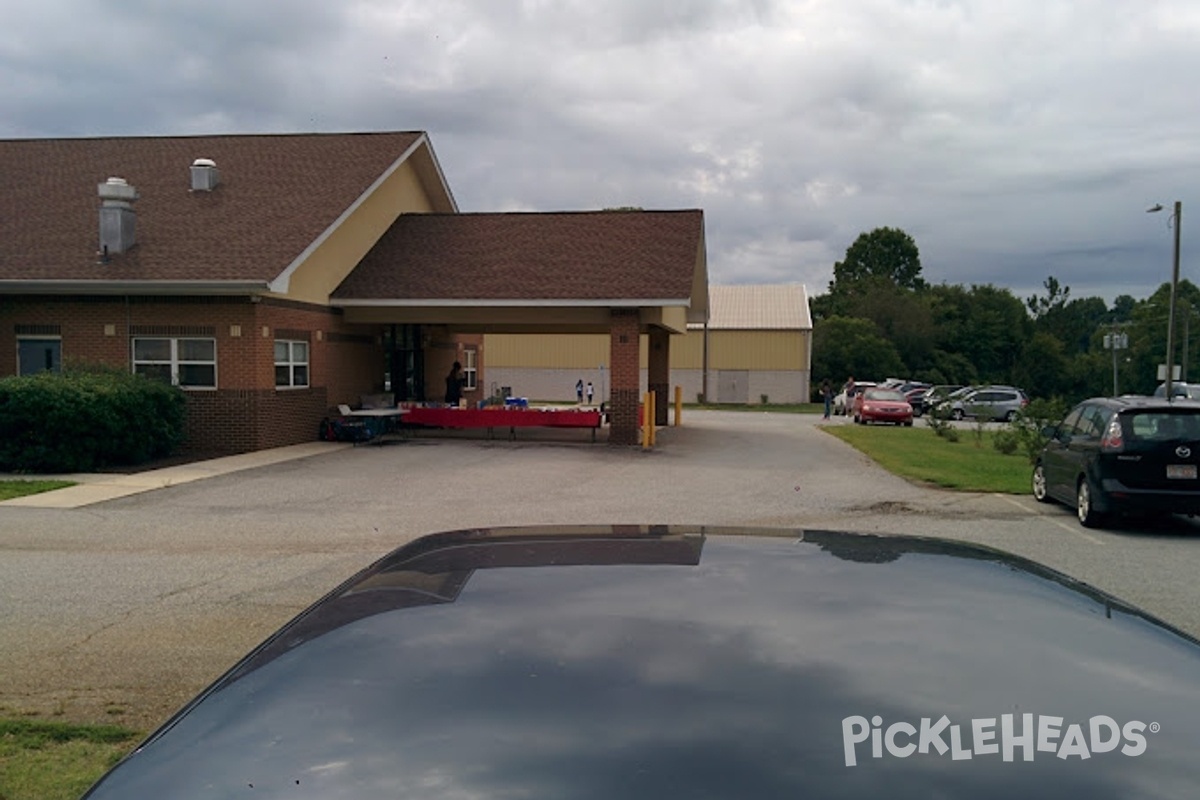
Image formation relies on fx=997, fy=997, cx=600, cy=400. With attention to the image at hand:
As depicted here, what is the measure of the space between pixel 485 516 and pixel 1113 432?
815cm

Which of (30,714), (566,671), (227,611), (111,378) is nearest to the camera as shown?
(566,671)

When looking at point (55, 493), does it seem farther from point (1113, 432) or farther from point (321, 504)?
point (1113, 432)

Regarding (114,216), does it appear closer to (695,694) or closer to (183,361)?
(183,361)

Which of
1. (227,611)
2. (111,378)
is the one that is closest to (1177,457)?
(227,611)

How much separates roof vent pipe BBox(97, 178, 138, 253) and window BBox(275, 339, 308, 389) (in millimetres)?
3980

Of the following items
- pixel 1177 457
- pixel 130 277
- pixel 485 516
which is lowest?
pixel 485 516

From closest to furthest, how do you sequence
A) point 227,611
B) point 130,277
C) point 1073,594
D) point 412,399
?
point 1073,594 → point 227,611 → point 130,277 → point 412,399

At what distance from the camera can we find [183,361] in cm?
2114

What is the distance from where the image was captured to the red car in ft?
129

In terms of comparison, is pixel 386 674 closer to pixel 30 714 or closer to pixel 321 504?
pixel 30 714

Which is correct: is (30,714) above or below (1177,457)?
below

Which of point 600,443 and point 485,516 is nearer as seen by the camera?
point 485,516

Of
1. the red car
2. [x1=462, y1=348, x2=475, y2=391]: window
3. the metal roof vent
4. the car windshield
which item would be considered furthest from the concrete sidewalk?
the red car

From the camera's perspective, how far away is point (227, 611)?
7871 mm
